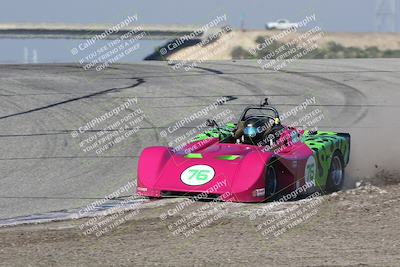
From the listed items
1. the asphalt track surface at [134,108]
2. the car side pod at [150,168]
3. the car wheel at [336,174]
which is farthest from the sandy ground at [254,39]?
the car side pod at [150,168]

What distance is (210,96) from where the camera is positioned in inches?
909

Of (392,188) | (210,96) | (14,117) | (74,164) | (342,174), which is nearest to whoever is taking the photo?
(392,188)

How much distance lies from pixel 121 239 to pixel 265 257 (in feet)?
5.80

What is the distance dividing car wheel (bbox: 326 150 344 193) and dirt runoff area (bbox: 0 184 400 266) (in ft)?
7.02

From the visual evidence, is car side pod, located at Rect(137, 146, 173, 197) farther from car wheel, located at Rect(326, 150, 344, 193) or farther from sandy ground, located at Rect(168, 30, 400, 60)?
sandy ground, located at Rect(168, 30, 400, 60)

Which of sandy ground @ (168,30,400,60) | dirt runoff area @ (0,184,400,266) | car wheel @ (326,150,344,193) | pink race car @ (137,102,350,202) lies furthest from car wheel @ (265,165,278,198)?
sandy ground @ (168,30,400,60)

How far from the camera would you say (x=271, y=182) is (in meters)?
11.2

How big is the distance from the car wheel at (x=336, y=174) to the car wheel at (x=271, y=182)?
1.48 m

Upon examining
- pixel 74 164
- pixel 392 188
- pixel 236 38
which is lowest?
pixel 392 188

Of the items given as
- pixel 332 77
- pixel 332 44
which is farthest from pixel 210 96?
pixel 332 44

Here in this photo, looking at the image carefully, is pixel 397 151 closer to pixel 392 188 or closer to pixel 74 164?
pixel 392 188

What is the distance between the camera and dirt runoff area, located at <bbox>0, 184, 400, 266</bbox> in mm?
7383

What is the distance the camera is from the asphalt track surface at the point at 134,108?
13203 mm

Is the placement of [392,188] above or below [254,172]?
below
